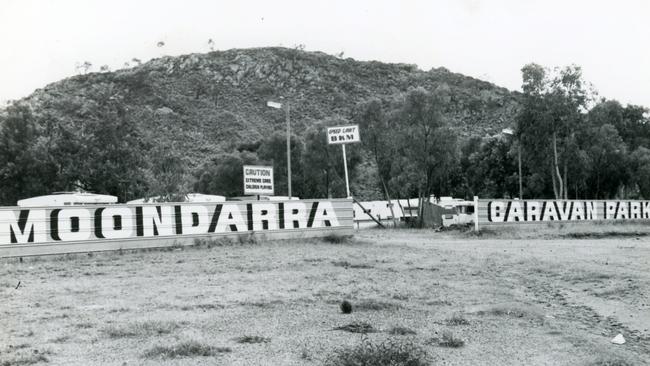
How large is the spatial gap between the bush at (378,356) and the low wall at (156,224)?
1196cm

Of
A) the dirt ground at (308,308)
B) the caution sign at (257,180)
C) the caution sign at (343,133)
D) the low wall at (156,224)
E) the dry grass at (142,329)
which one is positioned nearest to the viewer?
the dirt ground at (308,308)

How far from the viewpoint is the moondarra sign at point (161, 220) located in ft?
51.3

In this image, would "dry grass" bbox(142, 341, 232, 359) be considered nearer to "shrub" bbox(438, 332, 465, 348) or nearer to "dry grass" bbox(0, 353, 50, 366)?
"dry grass" bbox(0, 353, 50, 366)

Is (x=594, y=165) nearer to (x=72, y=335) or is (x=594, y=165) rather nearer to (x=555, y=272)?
(x=555, y=272)

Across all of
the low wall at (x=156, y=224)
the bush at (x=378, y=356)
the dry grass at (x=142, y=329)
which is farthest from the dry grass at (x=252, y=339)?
the low wall at (x=156, y=224)

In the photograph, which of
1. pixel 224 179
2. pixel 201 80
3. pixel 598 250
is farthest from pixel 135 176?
pixel 201 80

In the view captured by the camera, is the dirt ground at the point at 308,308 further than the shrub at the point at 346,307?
No

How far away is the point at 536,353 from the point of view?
263 inches

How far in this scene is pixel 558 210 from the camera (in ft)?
106

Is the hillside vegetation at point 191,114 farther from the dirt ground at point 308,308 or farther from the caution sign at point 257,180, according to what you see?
the dirt ground at point 308,308

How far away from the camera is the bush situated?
5.67m

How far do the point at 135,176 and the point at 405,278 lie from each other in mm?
40287

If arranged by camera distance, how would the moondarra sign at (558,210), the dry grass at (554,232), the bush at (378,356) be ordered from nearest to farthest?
1. the bush at (378,356)
2. the dry grass at (554,232)
3. the moondarra sign at (558,210)

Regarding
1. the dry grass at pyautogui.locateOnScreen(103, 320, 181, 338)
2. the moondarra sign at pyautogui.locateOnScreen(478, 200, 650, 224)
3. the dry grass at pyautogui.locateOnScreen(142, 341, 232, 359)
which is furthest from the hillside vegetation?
the dry grass at pyautogui.locateOnScreen(142, 341, 232, 359)
